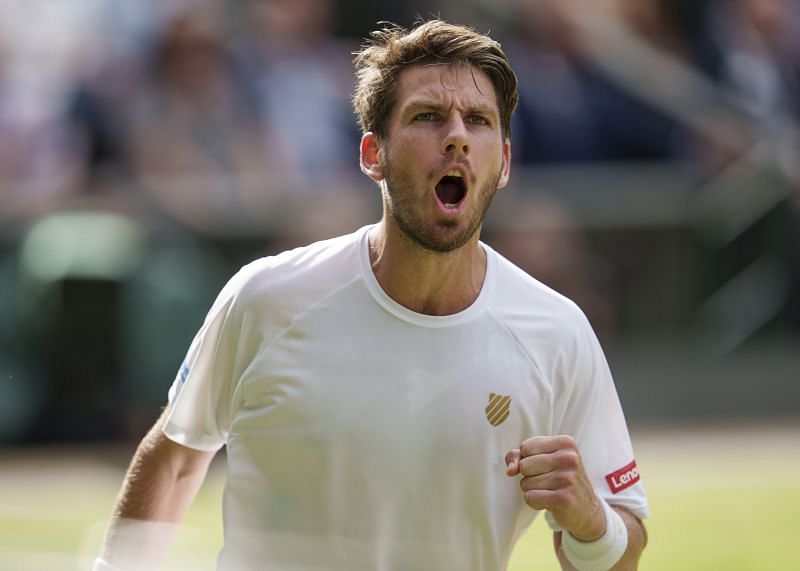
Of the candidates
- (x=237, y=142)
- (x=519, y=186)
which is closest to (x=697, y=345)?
(x=519, y=186)

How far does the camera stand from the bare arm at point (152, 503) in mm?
4199

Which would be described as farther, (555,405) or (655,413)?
(655,413)

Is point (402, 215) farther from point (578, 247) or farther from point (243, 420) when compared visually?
point (578, 247)

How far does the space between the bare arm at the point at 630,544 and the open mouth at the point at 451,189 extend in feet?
3.15

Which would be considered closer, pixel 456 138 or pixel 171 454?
pixel 456 138

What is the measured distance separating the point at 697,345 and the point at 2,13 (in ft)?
17.6

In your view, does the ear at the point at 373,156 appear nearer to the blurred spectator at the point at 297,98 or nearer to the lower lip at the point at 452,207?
the lower lip at the point at 452,207

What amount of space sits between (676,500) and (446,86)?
553cm

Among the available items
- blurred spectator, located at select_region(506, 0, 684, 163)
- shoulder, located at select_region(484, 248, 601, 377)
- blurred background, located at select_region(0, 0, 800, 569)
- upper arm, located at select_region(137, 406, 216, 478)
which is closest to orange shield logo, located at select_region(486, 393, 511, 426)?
shoulder, located at select_region(484, 248, 601, 377)

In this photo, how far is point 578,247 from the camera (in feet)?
33.6

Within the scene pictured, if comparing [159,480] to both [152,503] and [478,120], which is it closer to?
[152,503]

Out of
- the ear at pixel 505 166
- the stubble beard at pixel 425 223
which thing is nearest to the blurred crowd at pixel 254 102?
the ear at pixel 505 166

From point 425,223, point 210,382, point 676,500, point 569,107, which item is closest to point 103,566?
point 210,382

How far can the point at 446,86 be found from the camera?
4.06 meters
